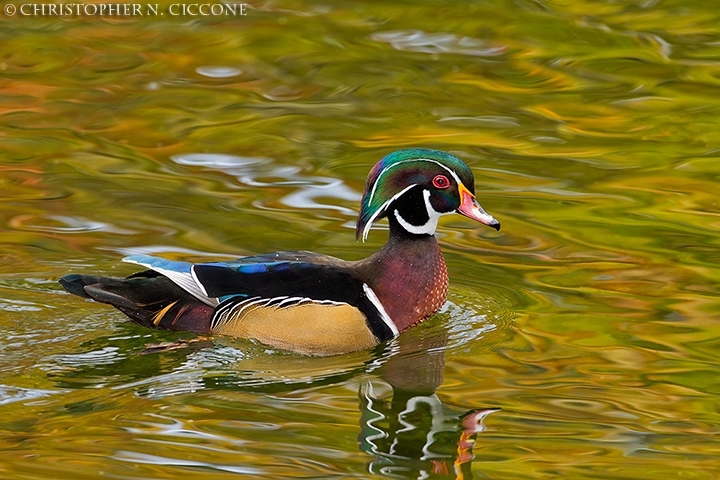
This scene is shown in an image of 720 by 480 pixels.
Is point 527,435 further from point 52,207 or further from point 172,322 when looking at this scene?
point 52,207

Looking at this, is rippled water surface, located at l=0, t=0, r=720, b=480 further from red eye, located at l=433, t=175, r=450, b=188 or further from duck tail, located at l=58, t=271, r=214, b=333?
red eye, located at l=433, t=175, r=450, b=188

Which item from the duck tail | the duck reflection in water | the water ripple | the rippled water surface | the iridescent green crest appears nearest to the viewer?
the duck reflection in water

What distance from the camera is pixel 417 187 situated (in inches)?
313

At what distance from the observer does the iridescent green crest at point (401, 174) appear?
311 inches

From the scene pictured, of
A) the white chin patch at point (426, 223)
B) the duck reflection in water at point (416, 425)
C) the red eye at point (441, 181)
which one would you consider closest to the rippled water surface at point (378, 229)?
the duck reflection in water at point (416, 425)

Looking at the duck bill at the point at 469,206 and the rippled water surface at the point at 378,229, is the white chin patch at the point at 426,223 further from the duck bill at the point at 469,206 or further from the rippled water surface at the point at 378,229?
the rippled water surface at the point at 378,229

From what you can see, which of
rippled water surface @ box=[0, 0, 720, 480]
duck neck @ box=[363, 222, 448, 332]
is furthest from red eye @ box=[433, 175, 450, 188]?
rippled water surface @ box=[0, 0, 720, 480]

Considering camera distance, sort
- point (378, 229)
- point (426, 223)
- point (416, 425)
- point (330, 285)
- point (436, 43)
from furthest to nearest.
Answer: point (436, 43), point (378, 229), point (426, 223), point (330, 285), point (416, 425)

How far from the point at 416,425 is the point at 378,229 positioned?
3255mm

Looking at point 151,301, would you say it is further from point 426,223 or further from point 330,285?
point 426,223

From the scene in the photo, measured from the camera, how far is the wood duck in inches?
301

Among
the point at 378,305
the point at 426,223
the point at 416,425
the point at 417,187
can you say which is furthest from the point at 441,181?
the point at 416,425

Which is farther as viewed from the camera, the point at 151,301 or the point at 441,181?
the point at 441,181

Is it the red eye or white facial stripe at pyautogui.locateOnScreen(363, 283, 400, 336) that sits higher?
the red eye
